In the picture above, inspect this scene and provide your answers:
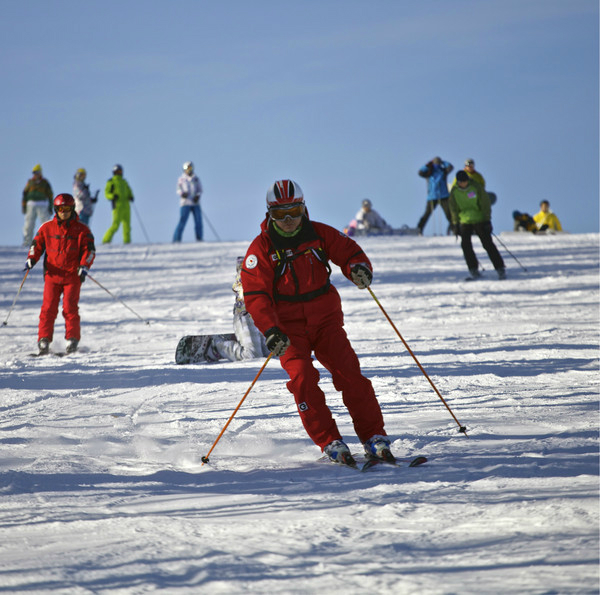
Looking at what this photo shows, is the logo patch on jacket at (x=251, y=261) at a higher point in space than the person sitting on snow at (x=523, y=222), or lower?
lower

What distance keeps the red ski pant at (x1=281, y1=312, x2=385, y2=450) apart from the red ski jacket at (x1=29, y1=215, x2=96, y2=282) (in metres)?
Result: 5.73

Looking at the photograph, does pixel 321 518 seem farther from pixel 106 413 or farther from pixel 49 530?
pixel 106 413

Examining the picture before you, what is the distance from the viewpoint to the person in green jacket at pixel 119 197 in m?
19.6

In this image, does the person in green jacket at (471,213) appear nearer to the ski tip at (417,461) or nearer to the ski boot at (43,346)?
the ski boot at (43,346)

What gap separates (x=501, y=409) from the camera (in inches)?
221

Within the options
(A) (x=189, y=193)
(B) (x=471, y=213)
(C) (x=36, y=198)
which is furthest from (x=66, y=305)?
(A) (x=189, y=193)

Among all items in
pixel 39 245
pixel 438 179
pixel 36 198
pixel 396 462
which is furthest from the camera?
pixel 438 179

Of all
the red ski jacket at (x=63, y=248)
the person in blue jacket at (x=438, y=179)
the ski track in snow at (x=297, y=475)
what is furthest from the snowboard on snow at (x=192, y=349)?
the person in blue jacket at (x=438, y=179)

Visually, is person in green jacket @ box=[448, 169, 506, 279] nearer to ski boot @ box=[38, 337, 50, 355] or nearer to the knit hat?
the knit hat

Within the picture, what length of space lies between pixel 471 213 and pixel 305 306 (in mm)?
9479

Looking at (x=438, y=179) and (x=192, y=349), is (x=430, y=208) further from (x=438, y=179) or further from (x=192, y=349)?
(x=192, y=349)

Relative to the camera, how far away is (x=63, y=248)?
9.72 meters

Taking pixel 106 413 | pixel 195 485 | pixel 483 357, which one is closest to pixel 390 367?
pixel 483 357

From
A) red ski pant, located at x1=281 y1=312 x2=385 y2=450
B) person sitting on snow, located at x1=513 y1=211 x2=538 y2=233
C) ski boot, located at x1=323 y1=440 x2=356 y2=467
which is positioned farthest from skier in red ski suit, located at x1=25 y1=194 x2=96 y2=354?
person sitting on snow, located at x1=513 y1=211 x2=538 y2=233
